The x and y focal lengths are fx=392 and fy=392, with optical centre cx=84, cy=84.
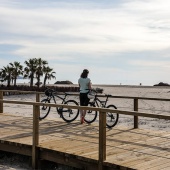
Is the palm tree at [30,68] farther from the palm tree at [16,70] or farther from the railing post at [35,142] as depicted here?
the railing post at [35,142]

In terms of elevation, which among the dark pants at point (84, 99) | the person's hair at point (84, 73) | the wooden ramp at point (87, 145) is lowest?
the wooden ramp at point (87, 145)

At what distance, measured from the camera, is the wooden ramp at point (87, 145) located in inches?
280

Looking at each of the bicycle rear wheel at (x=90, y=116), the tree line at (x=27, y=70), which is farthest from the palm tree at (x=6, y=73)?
the bicycle rear wheel at (x=90, y=116)

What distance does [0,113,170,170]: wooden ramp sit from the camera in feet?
23.4

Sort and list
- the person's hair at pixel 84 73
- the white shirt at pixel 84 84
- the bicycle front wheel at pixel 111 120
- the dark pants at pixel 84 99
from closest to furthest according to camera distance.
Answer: the bicycle front wheel at pixel 111 120
the person's hair at pixel 84 73
the white shirt at pixel 84 84
the dark pants at pixel 84 99

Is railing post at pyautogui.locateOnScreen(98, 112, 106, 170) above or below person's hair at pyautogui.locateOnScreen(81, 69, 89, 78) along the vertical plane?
below

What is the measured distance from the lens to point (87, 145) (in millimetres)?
8344

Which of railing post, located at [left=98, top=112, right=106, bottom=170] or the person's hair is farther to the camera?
the person's hair

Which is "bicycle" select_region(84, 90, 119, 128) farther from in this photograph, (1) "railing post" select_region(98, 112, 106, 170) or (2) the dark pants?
(1) "railing post" select_region(98, 112, 106, 170)

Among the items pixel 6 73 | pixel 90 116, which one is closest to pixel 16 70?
pixel 6 73

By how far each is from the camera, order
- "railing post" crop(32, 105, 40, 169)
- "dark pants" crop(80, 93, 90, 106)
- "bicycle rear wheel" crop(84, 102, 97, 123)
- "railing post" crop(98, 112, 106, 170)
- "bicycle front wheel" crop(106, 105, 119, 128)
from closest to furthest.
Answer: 1. "railing post" crop(98, 112, 106, 170)
2. "railing post" crop(32, 105, 40, 169)
3. "bicycle front wheel" crop(106, 105, 119, 128)
4. "dark pants" crop(80, 93, 90, 106)
5. "bicycle rear wheel" crop(84, 102, 97, 123)

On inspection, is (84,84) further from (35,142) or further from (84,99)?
(35,142)

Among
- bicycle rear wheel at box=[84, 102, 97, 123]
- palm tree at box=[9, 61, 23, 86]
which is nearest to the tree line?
palm tree at box=[9, 61, 23, 86]

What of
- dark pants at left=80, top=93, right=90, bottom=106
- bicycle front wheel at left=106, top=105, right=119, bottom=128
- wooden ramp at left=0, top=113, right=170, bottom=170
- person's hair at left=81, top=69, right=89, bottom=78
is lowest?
wooden ramp at left=0, top=113, right=170, bottom=170
